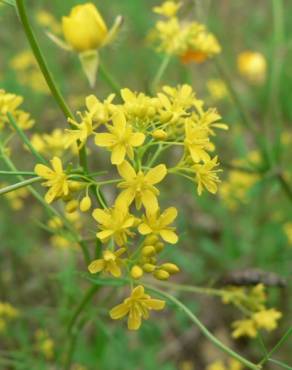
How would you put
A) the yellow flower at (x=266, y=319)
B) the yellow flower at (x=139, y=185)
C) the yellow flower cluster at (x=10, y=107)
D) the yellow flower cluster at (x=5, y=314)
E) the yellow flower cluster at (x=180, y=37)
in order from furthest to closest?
1. the yellow flower cluster at (x=5, y=314)
2. the yellow flower cluster at (x=180, y=37)
3. the yellow flower at (x=266, y=319)
4. the yellow flower cluster at (x=10, y=107)
5. the yellow flower at (x=139, y=185)

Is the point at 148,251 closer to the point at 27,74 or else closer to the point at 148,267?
the point at 148,267

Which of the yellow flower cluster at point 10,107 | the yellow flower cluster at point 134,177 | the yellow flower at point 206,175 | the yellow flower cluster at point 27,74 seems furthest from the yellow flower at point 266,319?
the yellow flower cluster at point 27,74

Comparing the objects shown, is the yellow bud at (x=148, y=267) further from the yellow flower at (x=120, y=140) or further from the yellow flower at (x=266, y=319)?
the yellow flower at (x=266, y=319)

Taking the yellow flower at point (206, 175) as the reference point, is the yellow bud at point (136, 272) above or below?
below

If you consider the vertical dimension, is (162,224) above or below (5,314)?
above

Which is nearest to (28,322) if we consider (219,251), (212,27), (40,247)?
(40,247)

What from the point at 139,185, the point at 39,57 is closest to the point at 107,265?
the point at 139,185

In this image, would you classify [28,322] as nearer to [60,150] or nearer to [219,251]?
[219,251]
